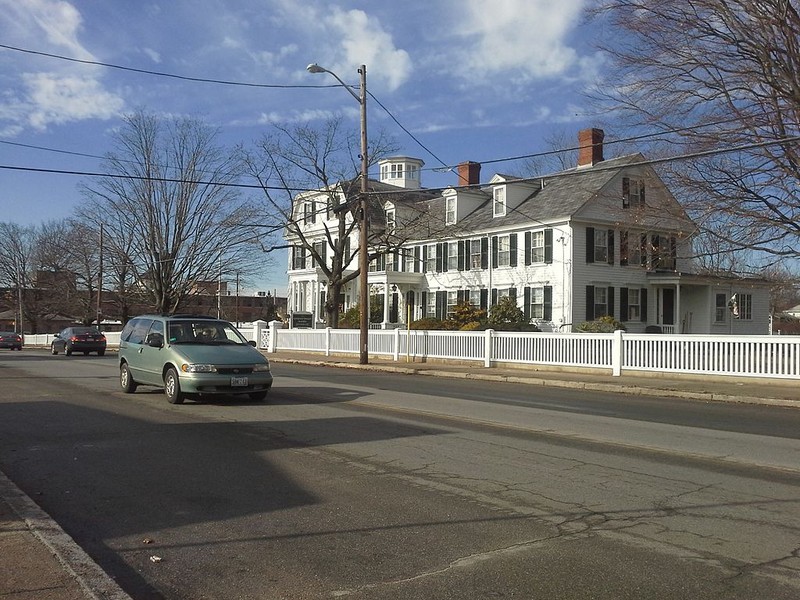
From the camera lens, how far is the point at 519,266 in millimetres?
38406

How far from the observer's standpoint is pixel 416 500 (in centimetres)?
670

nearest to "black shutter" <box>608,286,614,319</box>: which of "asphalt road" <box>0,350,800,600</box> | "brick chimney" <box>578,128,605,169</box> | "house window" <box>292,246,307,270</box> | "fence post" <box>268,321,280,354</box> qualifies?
"brick chimney" <box>578,128,605,169</box>

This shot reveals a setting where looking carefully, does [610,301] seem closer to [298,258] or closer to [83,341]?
[298,258]

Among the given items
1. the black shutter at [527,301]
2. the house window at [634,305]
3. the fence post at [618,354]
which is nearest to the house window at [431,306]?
the black shutter at [527,301]

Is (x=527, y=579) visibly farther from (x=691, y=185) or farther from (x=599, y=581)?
(x=691, y=185)

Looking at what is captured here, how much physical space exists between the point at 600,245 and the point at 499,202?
6.25 metres

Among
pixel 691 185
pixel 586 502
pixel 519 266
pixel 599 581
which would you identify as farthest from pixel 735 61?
pixel 519 266

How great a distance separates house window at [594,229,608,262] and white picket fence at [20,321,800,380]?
12.8m

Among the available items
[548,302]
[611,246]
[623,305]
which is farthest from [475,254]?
[623,305]

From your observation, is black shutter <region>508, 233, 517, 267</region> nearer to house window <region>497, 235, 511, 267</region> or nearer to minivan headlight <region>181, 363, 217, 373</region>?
house window <region>497, 235, 511, 267</region>

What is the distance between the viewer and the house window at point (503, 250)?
1544 inches

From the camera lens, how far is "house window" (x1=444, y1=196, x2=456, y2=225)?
143 feet

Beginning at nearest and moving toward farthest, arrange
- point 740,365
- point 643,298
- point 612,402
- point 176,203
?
point 612,402, point 740,365, point 643,298, point 176,203

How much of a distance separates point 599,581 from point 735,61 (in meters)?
17.8
